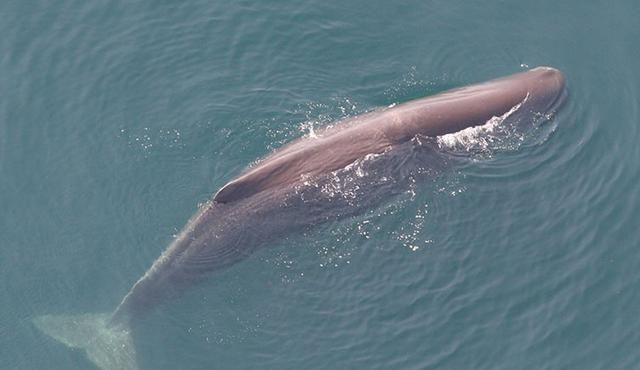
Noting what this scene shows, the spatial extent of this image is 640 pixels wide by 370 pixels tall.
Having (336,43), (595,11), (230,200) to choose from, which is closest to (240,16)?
(336,43)

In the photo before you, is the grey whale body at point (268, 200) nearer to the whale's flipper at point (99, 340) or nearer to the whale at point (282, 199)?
the whale at point (282, 199)

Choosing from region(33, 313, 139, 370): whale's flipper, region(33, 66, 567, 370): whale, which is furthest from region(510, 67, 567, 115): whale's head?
region(33, 313, 139, 370): whale's flipper

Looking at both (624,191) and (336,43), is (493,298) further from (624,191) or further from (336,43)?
(336,43)

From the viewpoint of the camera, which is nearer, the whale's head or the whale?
the whale

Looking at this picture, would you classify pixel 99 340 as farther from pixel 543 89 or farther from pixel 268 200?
pixel 543 89

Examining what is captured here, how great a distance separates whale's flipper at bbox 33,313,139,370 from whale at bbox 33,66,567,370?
0.04m

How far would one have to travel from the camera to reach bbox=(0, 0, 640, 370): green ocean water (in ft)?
126

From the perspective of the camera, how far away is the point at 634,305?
3894 centimetres

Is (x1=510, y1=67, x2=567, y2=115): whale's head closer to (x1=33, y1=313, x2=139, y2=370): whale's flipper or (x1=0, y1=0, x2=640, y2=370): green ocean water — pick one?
(x1=0, y1=0, x2=640, y2=370): green ocean water

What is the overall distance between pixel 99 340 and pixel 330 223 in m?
9.85

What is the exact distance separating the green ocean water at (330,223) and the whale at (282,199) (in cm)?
63

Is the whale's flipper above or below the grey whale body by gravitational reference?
below

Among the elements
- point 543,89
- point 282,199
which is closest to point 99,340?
point 282,199

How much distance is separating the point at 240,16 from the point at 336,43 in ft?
15.2
